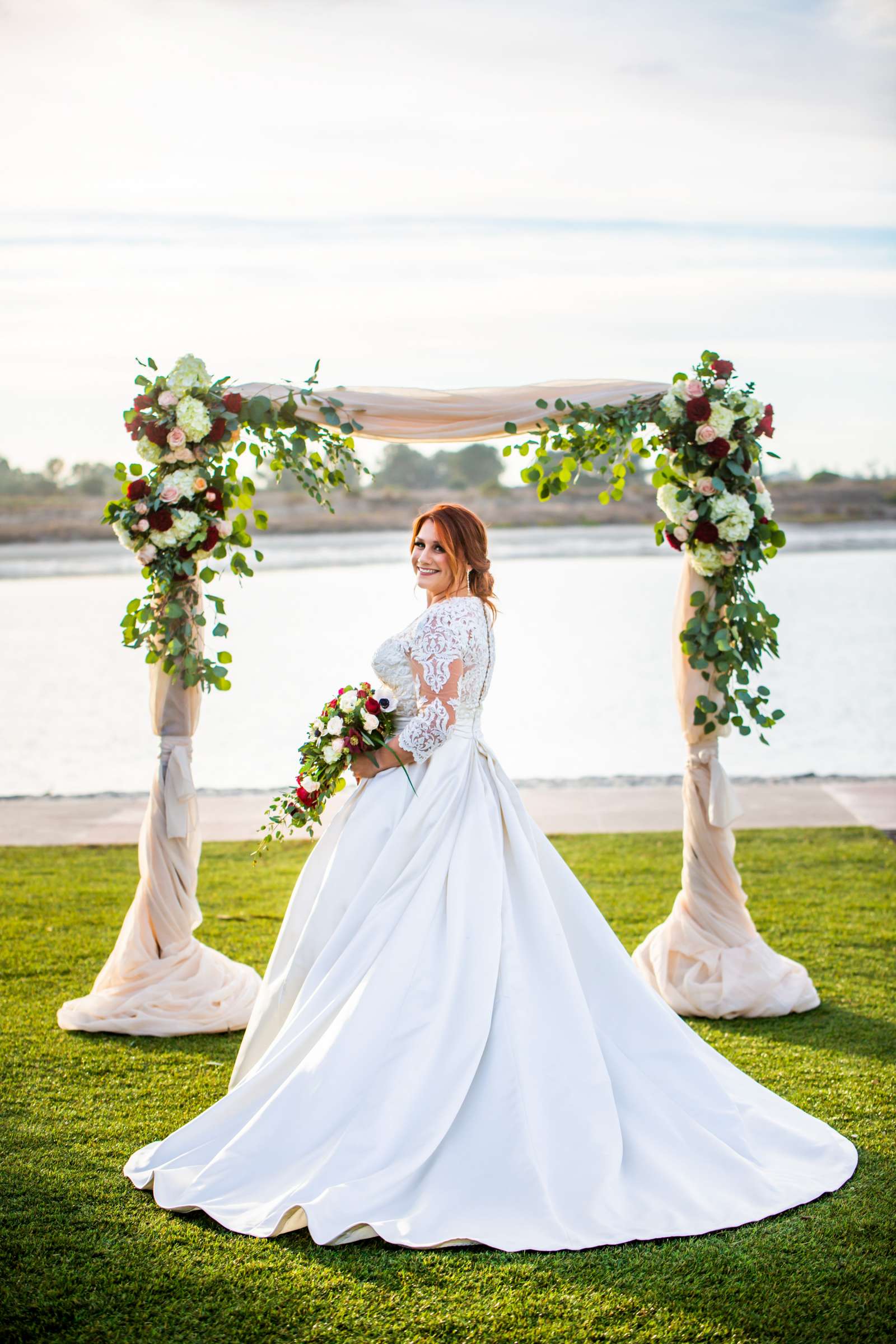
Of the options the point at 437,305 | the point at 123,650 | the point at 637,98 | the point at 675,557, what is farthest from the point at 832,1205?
the point at 675,557

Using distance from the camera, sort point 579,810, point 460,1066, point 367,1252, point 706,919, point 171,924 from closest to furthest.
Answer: point 367,1252, point 460,1066, point 171,924, point 706,919, point 579,810

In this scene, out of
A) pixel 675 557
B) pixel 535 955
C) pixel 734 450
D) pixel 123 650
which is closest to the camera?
pixel 535 955

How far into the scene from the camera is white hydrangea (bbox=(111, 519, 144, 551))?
5.06 metres

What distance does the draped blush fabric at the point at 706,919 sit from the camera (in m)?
5.32

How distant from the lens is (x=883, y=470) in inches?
1390

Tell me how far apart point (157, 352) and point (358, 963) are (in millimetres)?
2883

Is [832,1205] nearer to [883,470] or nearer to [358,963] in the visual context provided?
[358,963]

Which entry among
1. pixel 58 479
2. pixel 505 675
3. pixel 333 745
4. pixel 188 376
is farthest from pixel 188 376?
pixel 58 479

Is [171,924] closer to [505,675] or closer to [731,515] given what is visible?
[731,515]

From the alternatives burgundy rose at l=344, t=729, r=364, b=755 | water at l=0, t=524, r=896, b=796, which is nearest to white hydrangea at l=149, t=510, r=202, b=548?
burgundy rose at l=344, t=729, r=364, b=755

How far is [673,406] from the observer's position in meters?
5.11

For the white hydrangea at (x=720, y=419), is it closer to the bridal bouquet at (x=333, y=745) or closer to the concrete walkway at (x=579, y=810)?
the bridal bouquet at (x=333, y=745)

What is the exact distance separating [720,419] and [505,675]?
11.9 m

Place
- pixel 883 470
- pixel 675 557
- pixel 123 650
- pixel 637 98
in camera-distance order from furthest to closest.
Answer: pixel 675 557 < pixel 883 470 < pixel 123 650 < pixel 637 98
